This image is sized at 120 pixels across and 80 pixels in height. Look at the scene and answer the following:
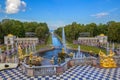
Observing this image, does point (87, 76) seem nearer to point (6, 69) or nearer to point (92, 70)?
point (92, 70)

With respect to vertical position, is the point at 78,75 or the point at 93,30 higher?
the point at 93,30

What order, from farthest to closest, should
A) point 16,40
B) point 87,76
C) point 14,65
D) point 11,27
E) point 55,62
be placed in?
1. point 11,27
2. point 16,40
3. point 14,65
4. point 55,62
5. point 87,76

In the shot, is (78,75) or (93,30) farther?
(93,30)

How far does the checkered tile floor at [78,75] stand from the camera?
555 inches

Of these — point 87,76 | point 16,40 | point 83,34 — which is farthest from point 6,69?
point 83,34

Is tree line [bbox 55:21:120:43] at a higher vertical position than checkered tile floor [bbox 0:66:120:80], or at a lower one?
higher

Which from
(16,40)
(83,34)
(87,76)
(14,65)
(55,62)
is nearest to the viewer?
(87,76)

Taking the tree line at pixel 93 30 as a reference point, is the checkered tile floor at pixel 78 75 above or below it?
below

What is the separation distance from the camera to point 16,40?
57.5 metres

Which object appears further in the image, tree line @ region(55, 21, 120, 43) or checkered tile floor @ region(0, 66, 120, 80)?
tree line @ region(55, 21, 120, 43)

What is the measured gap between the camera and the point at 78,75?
1464 cm

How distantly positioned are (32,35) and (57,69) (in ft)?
181

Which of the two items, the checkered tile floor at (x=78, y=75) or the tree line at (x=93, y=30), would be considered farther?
the tree line at (x=93, y=30)

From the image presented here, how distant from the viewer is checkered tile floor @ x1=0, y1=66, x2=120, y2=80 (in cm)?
1410
